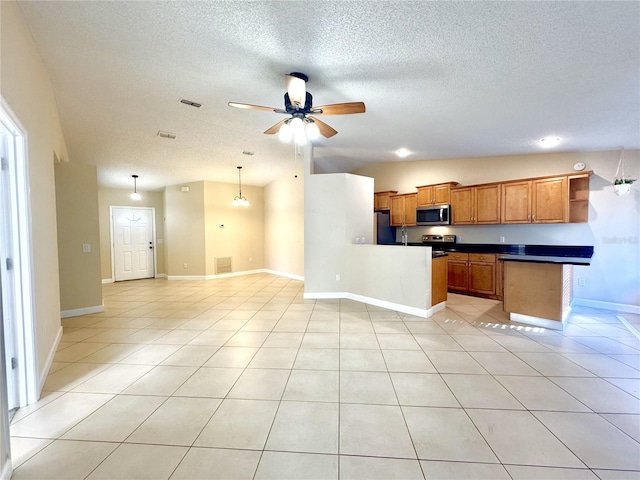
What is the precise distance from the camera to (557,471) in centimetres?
144

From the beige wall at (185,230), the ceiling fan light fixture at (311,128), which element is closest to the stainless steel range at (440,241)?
the ceiling fan light fixture at (311,128)

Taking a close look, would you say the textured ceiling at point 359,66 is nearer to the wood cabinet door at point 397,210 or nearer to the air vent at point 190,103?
the air vent at point 190,103

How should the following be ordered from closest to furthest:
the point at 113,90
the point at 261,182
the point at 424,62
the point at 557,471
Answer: the point at 557,471 < the point at 424,62 < the point at 113,90 < the point at 261,182

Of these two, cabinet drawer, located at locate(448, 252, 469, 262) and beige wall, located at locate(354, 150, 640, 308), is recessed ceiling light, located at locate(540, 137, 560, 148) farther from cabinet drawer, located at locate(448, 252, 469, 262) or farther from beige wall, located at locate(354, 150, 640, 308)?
cabinet drawer, located at locate(448, 252, 469, 262)

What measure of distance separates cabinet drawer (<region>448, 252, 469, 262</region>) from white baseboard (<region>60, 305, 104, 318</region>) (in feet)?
21.7

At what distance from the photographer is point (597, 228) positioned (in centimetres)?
454

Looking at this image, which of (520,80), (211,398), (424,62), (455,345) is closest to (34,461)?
(211,398)

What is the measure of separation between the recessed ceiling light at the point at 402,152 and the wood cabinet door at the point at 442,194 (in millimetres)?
997

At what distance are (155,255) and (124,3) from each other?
7755mm

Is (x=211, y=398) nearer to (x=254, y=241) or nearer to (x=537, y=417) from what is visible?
(x=537, y=417)

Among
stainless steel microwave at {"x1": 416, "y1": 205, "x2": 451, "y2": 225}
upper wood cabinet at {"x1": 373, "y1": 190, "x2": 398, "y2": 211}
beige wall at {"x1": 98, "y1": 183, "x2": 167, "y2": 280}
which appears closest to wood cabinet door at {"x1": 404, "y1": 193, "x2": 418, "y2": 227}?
stainless steel microwave at {"x1": 416, "y1": 205, "x2": 451, "y2": 225}

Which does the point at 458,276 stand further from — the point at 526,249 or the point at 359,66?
the point at 359,66

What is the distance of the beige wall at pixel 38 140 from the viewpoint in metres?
1.81

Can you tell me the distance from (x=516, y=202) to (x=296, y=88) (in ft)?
15.2
